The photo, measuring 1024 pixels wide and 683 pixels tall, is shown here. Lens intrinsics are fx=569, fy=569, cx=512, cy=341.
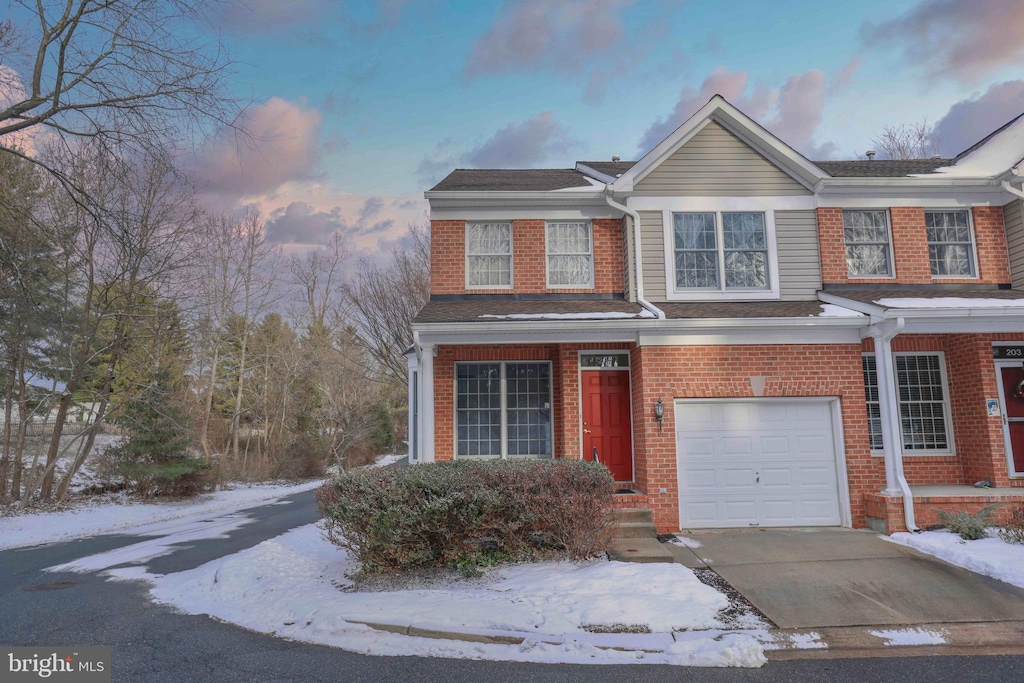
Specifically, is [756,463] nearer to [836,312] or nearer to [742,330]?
[742,330]

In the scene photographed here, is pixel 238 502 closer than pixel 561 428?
No

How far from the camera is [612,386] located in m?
10.7

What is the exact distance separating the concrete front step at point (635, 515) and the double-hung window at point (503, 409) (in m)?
2.19

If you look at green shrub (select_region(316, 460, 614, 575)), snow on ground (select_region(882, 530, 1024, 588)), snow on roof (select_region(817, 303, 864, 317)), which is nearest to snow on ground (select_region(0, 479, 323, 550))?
green shrub (select_region(316, 460, 614, 575))

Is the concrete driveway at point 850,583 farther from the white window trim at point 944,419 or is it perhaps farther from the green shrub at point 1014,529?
the white window trim at point 944,419

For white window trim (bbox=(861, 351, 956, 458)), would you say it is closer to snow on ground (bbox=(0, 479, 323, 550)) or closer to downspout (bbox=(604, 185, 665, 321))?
downspout (bbox=(604, 185, 665, 321))

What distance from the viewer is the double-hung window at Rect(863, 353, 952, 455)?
10.6 meters

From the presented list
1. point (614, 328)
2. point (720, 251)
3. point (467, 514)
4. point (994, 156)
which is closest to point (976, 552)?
point (614, 328)

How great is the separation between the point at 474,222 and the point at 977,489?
10174 millimetres

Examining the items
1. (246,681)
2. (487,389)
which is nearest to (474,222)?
(487,389)

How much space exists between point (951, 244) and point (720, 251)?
188 inches

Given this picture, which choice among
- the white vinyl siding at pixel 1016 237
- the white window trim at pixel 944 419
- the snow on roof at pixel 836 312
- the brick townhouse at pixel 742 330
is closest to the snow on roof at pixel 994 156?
the brick townhouse at pixel 742 330

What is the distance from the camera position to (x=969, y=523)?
8109 millimetres

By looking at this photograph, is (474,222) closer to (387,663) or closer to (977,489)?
(387,663)
